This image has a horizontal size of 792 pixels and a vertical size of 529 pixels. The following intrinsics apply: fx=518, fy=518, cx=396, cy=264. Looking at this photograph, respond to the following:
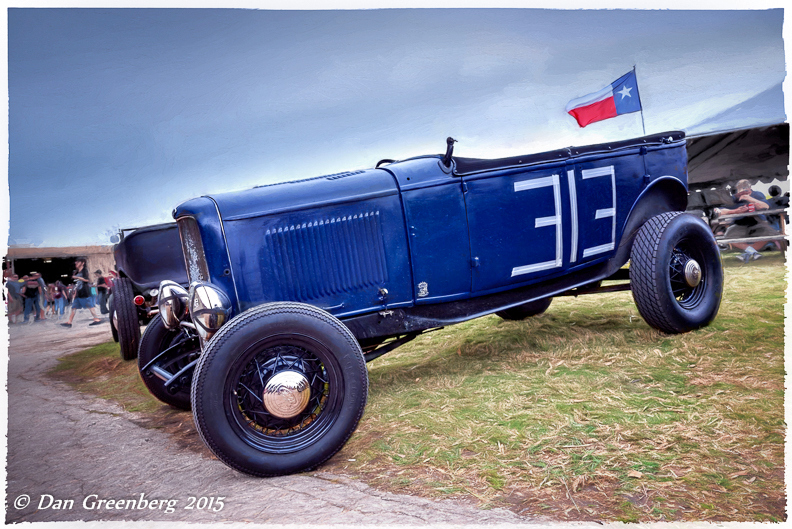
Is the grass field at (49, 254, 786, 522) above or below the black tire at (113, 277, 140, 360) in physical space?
below

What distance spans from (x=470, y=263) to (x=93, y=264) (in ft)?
9.53

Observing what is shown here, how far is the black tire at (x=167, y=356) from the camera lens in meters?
2.96

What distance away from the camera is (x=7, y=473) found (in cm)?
226

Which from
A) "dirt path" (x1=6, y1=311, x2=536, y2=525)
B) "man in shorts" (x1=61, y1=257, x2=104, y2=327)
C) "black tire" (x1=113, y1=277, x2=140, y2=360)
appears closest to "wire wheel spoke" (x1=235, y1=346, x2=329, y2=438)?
"dirt path" (x1=6, y1=311, x2=536, y2=525)

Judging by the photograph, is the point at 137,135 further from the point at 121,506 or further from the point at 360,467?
the point at 360,467

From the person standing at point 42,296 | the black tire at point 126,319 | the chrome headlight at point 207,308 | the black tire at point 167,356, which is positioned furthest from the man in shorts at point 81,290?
the chrome headlight at point 207,308

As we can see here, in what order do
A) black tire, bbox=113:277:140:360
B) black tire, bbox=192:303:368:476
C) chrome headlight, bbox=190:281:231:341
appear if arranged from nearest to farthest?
black tire, bbox=192:303:368:476 → chrome headlight, bbox=190:281:231:341 → black tire, bbox=113:277:140:360

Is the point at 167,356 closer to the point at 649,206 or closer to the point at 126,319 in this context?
the point at 126,319

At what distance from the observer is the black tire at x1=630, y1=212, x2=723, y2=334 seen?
3.14 m

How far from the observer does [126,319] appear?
4.54m

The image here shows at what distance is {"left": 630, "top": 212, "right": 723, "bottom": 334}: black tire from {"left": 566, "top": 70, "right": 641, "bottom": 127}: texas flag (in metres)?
0.94

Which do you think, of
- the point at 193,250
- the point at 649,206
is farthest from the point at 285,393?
the point at 649,206

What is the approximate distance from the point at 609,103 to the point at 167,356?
11.4 feet

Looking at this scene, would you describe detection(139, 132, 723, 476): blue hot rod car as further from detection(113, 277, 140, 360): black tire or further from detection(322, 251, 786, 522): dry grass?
detection(113, 277, 140, 360): black tire
